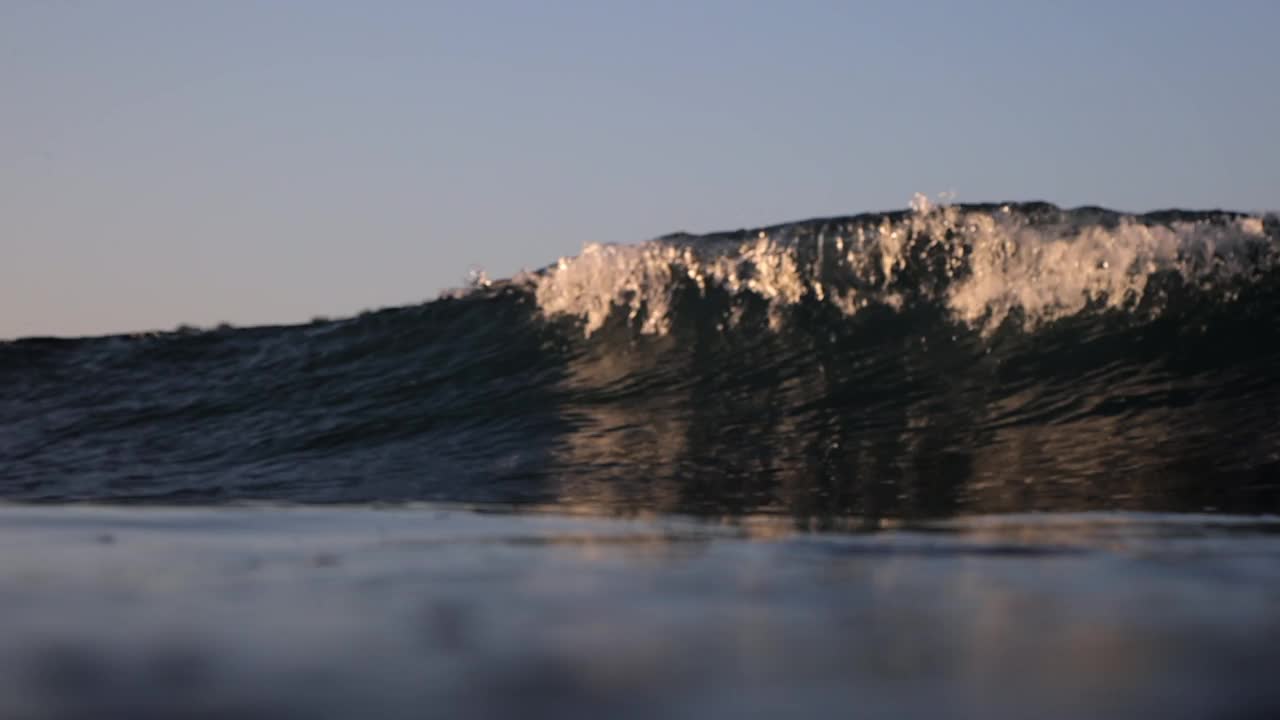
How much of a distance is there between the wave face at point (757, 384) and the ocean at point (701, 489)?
0.03 m

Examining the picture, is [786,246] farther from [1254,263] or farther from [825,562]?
[825,562]

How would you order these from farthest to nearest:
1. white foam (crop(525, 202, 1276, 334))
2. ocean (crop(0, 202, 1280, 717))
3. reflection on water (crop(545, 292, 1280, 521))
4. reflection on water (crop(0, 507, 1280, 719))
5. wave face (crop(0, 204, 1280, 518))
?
white foam (crop(525, 202, 1276, 334))
wave face (crop(0, 204, 1280, 518))
reflection on water (crop(545, 292, 1280, 521))
ocean (crop(0, 202, 1280, 717))
reflection on water (crop(0, 507, 1280, 719))

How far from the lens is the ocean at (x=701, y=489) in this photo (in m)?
1.26

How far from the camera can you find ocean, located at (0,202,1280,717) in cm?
126

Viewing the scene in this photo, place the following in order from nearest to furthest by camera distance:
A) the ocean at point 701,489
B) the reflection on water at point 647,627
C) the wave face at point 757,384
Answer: the reflection on water at point 647,627, the ocean at point 701,489, the wave face at point 757,384

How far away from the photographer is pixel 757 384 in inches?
288

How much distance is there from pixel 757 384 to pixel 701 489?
9.11ft

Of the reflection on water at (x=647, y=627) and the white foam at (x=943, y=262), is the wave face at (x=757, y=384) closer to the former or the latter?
the white foam at (x=943, y=262)

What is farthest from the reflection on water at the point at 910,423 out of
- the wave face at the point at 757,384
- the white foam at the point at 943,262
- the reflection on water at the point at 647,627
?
the reflection on water at the point at 647,627

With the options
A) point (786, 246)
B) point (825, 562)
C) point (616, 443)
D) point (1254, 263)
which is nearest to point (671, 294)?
point (786, 246)

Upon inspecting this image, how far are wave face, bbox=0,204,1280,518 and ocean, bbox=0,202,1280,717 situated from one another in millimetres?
32

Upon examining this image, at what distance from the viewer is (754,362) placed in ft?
25.0

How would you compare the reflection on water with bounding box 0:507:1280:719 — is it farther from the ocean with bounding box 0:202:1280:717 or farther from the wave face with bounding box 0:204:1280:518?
the wave face with bounding box 0:204:1280:518

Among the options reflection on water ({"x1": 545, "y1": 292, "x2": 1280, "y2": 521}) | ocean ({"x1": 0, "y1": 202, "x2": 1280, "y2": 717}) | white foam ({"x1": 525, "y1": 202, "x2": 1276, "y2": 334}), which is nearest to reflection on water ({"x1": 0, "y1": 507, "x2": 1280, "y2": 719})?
ocean ({"x1": 0, "y1": 202, "x2": 1280, "y2": 717})
